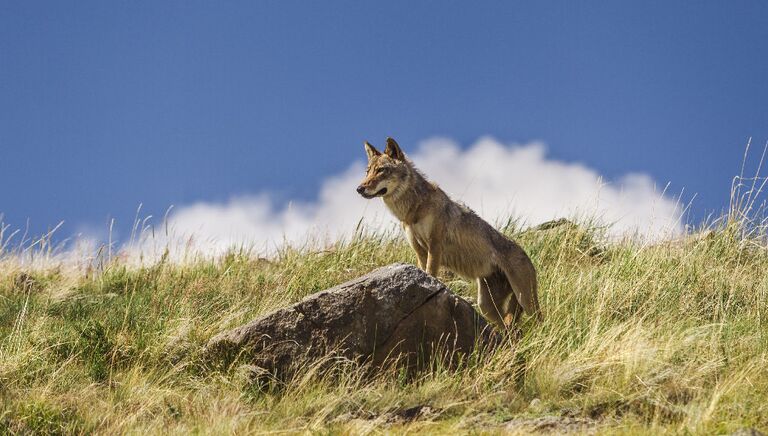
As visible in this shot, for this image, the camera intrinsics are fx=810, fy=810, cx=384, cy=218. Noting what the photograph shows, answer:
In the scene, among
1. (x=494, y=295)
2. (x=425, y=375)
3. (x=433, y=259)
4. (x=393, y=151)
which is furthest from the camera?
Answer: (x=494, y=295)

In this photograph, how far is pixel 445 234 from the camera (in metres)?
8.70

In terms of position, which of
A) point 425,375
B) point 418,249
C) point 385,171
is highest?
point 385,171

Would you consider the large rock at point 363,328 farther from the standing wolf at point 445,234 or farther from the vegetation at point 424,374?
the standing wolf at point 445,234

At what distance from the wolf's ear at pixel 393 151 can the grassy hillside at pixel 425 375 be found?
230cm

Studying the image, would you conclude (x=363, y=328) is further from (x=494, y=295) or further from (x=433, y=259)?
(x=494, y=295)

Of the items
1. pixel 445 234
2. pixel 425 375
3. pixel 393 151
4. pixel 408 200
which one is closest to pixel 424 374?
pixel 425 375

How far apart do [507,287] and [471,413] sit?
2.49 meters

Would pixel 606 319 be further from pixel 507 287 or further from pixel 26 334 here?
pixel 26 334

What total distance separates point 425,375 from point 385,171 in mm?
2372

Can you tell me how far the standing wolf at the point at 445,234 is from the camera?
8641mm

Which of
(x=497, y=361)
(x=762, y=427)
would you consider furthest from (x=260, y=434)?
(x=762, y=427)

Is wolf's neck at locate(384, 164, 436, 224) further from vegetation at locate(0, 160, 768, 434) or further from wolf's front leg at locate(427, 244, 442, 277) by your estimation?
vegetation at locate(0, 160, 768, 434)

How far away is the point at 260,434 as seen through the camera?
6109 mm

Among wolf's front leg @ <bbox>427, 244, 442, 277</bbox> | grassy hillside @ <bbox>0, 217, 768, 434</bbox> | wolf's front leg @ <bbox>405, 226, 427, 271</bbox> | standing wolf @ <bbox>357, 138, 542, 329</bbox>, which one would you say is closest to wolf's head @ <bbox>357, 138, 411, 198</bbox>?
standing wolf @ <bbox>357, 138, 542, 329</bbox>
